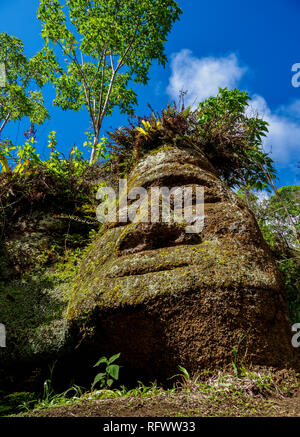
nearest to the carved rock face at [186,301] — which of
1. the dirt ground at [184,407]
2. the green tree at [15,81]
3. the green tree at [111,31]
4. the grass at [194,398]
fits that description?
the grass at [194,398]

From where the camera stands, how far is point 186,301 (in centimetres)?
254

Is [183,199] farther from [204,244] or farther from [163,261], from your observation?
[163,261]

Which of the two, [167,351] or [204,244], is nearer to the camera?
[167,351]

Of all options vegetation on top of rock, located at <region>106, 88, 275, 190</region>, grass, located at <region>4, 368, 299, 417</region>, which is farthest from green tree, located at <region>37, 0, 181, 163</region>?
grass, located at <region>4, 368, 299, 417</region>

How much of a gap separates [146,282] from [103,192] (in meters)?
2.91

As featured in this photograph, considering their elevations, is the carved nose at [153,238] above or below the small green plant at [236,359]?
above

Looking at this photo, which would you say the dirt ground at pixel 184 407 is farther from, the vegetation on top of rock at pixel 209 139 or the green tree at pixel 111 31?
the green tree at pixel 111 31

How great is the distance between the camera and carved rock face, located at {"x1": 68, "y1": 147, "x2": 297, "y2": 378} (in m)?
2.44

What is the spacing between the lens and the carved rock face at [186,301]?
2.44 metres

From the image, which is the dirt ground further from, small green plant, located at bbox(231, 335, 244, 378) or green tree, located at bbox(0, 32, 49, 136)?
green tree, located at bbox(0, 32, 49, 136)

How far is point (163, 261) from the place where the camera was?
291 cm

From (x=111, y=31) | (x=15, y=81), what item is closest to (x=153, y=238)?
(x=111, y=31)

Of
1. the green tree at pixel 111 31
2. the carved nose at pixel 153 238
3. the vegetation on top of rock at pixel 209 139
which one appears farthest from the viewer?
the green tree at pixel 111 31
